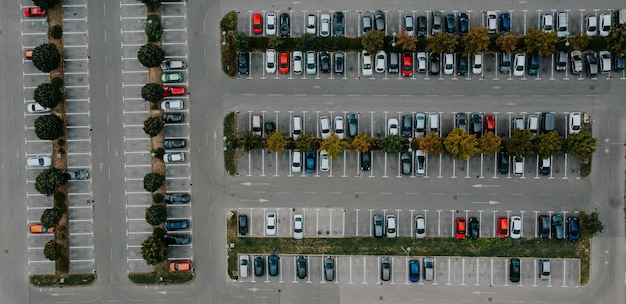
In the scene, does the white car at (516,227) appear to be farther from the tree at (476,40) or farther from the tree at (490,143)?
the tree at (476,40)

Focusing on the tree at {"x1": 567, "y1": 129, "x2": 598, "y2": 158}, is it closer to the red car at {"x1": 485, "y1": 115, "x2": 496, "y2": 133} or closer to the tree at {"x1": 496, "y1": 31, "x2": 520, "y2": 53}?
the red car at {"x1": 485, "y1": 115, "x2": 496, "y2": 133}

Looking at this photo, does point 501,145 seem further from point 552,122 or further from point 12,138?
point 12,138

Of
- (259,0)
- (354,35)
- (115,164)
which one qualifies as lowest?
(115,164)

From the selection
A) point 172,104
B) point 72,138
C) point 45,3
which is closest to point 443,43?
point 172,104

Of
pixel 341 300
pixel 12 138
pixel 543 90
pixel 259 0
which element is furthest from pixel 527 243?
pixel 12 138

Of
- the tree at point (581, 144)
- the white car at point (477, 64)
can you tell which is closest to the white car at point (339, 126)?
the white car at point (477, 64)

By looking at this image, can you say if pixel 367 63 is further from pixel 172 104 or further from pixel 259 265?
pixel 259 265
